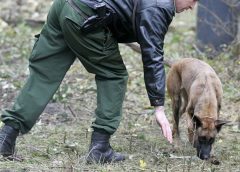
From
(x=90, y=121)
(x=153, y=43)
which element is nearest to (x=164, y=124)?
(x=153, y=43)

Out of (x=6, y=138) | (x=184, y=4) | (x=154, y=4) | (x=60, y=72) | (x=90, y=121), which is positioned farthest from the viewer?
(x=90, y=121)

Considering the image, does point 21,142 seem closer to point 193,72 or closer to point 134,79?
point 193,72

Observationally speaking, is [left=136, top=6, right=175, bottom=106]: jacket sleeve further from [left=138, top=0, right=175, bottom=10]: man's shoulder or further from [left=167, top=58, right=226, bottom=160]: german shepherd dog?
[left=167, top=58, right=226, bottom=160]: german shepherd dog

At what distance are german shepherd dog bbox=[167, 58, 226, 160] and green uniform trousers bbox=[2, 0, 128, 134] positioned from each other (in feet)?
3.97

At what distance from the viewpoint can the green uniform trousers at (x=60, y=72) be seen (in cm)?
557

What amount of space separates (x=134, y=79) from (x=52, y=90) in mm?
3850

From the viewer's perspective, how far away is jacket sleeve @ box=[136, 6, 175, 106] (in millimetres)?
5195

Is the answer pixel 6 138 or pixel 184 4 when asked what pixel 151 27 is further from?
pixel 6 138

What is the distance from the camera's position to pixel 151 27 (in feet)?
17.1

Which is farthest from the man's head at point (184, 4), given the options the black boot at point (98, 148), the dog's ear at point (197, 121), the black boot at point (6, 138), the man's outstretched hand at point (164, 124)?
the black boot at point (6, 138)

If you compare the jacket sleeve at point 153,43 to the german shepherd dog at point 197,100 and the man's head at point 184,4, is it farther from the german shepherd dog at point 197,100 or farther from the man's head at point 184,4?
the german shepherd dog at point 197,100

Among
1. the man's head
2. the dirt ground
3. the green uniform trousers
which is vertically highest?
the man's head

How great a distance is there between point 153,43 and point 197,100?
5.92 feet

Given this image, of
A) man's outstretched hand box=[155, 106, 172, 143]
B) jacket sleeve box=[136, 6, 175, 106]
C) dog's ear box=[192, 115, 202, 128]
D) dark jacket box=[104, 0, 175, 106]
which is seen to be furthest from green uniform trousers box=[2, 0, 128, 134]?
dog's ear box=[192, 115, 202, 128]
